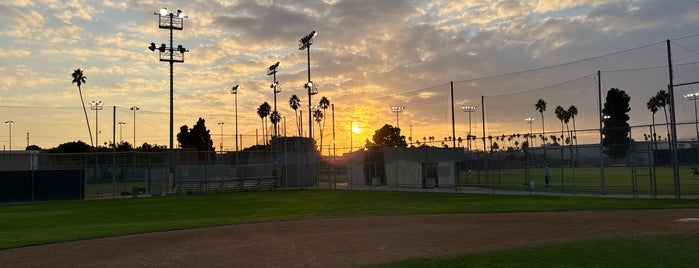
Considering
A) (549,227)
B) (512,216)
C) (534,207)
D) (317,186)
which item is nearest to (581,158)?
(534,207)

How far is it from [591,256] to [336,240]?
6288 millimetres

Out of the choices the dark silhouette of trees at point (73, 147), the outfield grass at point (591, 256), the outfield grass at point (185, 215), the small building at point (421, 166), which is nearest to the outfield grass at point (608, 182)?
the small building at point (421, 166)

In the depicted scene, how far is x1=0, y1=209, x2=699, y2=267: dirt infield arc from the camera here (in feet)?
36.1

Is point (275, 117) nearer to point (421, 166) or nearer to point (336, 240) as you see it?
point (421, 166)

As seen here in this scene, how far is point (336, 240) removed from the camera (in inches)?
527

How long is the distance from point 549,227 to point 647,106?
25863 millimetres

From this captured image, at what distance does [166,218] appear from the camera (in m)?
20.7

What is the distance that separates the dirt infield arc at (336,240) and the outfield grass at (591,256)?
895mm

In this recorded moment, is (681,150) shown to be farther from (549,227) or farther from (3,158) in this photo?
(3,158)

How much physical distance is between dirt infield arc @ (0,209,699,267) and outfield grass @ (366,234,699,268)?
2.93 ft

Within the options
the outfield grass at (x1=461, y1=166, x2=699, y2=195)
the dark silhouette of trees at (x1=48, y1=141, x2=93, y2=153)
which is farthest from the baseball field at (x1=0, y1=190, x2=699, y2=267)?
the dark silhouette of trees at (x1=48, y1=141, x2=93, y2=153)

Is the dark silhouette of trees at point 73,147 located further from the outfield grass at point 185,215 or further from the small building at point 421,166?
the outfield grass at point 185,215

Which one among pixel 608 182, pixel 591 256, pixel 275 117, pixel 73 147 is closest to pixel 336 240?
pixel 591 256

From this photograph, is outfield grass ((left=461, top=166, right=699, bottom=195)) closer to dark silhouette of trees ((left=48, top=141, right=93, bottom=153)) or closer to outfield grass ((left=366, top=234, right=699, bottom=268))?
outfield grass ((left=366, top=234, right=699, bottom=268))
